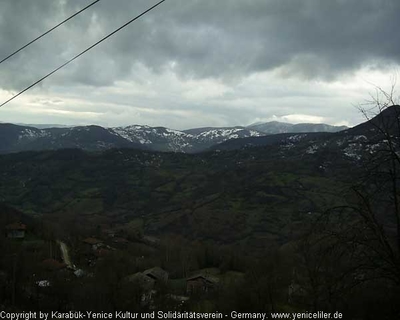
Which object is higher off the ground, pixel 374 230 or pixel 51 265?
pixel 374 230

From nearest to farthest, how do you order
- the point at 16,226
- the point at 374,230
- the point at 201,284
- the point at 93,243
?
the point at 374,230
the point at 201,284
the point at 16,226
the point at 93,243

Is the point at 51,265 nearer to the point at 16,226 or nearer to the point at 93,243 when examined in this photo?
the point at 93,243

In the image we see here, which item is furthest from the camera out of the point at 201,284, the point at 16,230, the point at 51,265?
the point at 16,230

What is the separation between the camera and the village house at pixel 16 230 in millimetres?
99062

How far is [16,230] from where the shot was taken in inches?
3979

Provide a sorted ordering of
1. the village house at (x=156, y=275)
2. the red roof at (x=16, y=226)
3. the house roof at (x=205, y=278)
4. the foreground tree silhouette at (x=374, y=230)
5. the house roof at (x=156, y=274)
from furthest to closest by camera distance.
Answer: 1. the red roof at (x=16, y=226)
2. the house roof at (x=205, y=278)
3. the house roof at (x=156, y=274)
4. the village house at (x=156, y=275)
5. the foreground tree silhouette at (x=374, y=230)

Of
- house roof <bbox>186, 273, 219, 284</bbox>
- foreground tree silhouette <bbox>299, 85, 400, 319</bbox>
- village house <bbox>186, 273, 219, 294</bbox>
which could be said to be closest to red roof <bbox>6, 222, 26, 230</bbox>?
house roof <bbox>186, 273, 219, 284</bbox>

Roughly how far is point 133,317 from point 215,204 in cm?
15553

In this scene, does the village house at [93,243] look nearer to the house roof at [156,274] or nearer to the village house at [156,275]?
the house roof at [156,274]

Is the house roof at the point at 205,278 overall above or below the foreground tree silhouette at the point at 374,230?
below

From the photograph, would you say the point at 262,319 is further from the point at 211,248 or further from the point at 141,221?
the point at 141,221

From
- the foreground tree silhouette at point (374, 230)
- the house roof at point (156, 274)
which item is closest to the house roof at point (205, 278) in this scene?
the house roof at point (156, 274)

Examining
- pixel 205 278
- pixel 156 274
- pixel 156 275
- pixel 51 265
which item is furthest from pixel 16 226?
pixel 205 278

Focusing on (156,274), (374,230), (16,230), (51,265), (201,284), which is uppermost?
(374,230)
